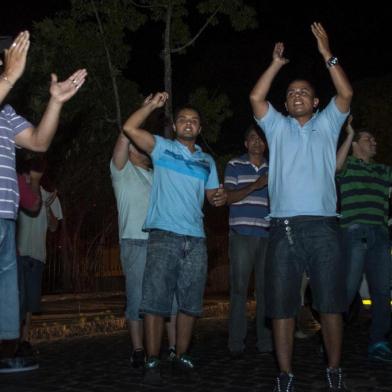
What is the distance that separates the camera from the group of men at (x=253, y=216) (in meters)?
5.12

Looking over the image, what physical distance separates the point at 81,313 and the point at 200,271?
223 inches

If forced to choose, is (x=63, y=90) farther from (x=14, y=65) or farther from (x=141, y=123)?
(x=141, y=123)

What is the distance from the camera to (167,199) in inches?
243

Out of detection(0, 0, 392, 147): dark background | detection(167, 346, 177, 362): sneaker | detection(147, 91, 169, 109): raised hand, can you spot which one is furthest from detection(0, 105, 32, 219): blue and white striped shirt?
detection(0, 0, 392, 147): dark background

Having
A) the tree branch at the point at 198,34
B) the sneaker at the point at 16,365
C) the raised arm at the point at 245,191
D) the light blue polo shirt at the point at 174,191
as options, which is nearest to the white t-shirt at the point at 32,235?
the sneaker at the point at 16,365

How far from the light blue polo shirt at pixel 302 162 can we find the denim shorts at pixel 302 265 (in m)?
0.10

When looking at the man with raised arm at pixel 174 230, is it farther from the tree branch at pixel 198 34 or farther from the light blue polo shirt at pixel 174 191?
the tree branch at pixel 198 34

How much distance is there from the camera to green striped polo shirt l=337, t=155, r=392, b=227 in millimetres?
7176

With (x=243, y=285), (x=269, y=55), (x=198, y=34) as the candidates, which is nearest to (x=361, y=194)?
(x=243, y=285)

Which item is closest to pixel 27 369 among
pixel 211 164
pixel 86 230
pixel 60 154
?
pixel 211 164

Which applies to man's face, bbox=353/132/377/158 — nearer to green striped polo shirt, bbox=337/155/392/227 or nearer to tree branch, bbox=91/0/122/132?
green striped polo shirt, bbox=337/155/392/227

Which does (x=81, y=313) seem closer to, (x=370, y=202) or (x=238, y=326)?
(x=238, y=326)

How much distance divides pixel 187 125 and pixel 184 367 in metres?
1.87

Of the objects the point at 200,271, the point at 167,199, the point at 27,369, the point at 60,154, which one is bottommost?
the point at 27,369
